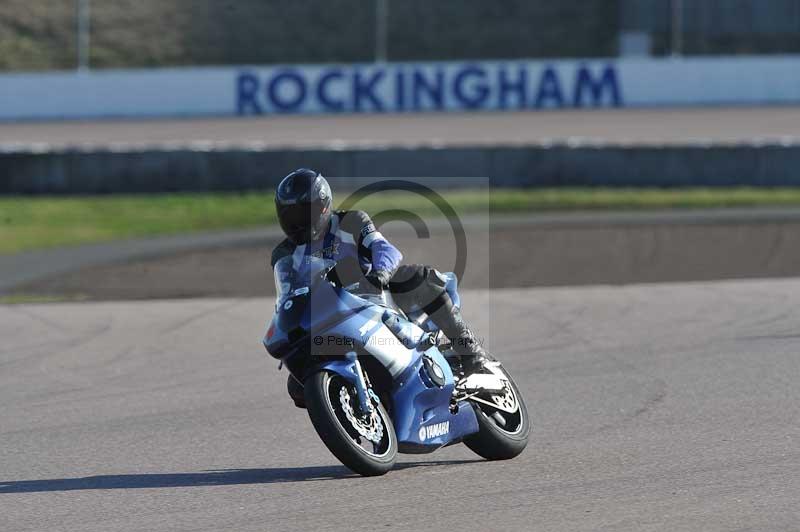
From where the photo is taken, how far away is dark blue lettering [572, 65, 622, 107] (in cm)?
3619

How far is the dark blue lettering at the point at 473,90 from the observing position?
36781 millimetres

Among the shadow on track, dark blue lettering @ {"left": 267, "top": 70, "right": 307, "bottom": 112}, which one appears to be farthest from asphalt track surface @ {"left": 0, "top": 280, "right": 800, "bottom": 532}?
dark blue lettering @ {"left": 267, "top": 70, "right": 307, "bottom": 112}

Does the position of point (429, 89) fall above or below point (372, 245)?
below

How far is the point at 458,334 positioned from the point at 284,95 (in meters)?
31.0

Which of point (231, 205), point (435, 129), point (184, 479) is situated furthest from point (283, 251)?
point (435, 129)

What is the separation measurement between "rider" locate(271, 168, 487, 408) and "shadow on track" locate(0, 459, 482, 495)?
1.19ft

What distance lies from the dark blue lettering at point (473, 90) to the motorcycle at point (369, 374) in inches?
1201

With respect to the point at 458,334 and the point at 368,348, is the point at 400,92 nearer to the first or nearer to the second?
the point at 458,334

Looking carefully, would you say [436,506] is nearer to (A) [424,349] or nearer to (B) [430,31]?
(A) [424,349]

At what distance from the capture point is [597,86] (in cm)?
3625

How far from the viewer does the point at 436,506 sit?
18.8 feet

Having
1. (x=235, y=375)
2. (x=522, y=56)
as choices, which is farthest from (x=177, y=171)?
(x=522, y=56)

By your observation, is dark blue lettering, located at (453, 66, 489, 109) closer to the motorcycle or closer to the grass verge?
the grass verge

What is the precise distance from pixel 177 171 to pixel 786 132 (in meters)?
14.3
